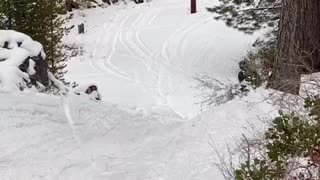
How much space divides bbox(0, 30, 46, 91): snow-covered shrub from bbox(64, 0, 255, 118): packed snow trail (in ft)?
15.0

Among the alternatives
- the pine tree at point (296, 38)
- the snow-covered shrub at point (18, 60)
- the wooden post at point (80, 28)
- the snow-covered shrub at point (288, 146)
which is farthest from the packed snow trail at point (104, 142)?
the wooden post at point (80, 28)

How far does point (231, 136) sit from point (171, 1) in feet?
84.6

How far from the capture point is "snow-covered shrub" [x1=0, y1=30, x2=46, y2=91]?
838cm

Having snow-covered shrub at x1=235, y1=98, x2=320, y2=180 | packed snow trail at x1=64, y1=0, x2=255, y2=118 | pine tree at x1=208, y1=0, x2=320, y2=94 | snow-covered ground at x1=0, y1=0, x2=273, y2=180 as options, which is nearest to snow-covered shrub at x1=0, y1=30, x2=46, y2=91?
snow-covered ground at x1=0, y1=0, x2=273, y2=180

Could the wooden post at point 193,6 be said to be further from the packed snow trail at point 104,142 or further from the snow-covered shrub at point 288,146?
the snow-covered shrub at point 288,146

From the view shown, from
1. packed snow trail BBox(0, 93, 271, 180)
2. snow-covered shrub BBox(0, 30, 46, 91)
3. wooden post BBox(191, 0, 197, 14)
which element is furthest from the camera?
wooden post BBox(191, 0, 197, 14)

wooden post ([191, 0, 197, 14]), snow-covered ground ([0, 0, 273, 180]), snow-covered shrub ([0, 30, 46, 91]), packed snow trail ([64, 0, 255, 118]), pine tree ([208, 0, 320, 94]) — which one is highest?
pine tree ([208, 0, 320, 94])

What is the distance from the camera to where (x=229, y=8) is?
13266 millimetres

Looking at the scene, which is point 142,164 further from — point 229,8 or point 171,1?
point 171,1

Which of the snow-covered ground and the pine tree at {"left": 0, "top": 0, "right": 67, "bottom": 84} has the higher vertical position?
the pine tree at {"left": 0, "top": 0, "right": 67, "bottom": 84}

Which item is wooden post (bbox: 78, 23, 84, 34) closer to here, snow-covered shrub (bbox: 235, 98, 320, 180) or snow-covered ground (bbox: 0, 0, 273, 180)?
snow-covered ground (bbox: 0, 0, 273, 180)

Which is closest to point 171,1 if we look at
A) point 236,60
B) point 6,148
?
point 236,60

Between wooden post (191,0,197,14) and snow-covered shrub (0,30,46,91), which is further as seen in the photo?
wooden post (191,0,197,14)

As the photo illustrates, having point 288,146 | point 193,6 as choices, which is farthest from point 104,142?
point 193,6
